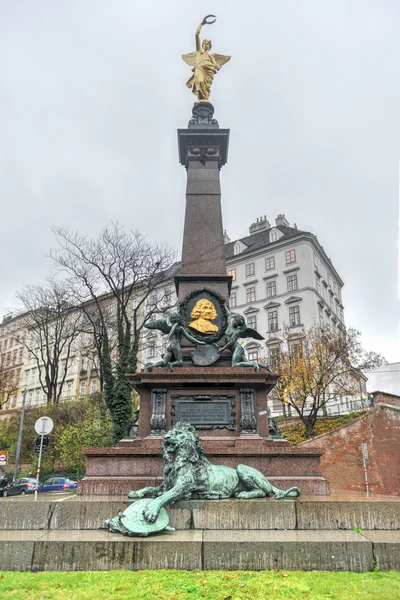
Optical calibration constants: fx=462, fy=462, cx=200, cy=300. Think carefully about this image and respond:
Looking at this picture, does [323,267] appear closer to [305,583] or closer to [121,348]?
[121,348]

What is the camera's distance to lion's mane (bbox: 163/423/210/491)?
6.18 meters

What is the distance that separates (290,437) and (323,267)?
2694 centimetres

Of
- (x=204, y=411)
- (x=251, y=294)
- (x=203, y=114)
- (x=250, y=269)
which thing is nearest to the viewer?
(x=204, y=411)

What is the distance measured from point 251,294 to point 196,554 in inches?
1794

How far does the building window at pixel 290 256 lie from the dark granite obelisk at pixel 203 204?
3405 cm

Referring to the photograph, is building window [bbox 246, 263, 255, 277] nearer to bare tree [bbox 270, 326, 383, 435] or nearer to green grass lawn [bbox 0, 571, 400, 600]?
bare tree [bbox 270, 326, 383, 435]

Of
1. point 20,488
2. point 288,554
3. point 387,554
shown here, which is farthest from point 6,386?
point 387,554

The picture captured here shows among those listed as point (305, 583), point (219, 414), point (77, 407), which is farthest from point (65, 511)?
point (77, 407)

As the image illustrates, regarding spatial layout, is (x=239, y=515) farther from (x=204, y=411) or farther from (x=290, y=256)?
(x=290, y=256)

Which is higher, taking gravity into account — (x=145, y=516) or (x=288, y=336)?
(x=288, y=336)

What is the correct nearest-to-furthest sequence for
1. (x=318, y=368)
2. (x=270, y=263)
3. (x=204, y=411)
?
(x=204, y=411), (x=318, y=368), (x=270, y=263)

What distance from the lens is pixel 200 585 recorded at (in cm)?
420

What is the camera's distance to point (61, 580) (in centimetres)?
440

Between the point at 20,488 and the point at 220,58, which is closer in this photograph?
the point at 220,58
